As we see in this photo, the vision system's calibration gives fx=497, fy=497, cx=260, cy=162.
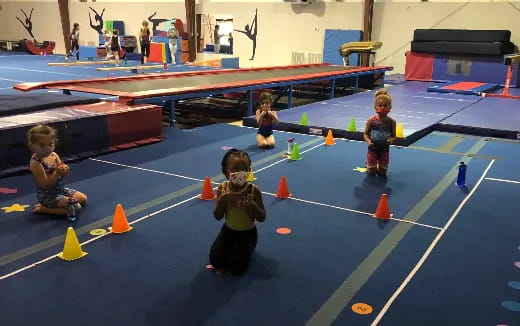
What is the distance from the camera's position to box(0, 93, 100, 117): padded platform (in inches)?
216

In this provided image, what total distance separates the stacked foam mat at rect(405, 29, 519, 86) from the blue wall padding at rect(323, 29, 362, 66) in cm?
252

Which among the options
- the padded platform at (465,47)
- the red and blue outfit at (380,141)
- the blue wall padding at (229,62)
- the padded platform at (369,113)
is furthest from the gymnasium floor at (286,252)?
the blue wall padding at (229,62)

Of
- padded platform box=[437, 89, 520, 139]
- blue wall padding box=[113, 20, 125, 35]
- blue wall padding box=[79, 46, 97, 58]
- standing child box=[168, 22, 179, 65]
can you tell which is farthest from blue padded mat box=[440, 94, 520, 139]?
blue wall padding box=[113, 20, 125, 35]

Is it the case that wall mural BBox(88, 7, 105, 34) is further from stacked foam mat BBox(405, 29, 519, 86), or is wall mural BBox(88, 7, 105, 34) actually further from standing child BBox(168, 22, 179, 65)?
stacked foam mat BBox(405, 29, 519, 86)

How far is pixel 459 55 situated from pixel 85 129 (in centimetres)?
1140

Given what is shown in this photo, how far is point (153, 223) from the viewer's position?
3.73 m

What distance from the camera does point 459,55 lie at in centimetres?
1374

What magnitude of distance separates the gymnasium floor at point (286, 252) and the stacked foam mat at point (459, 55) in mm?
8978

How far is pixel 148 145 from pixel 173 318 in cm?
406

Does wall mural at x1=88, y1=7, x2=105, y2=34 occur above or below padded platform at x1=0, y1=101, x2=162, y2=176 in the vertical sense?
above

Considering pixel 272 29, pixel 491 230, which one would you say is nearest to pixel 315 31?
pixel 272 29

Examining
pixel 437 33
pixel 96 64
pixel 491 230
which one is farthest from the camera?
pixel 96 64

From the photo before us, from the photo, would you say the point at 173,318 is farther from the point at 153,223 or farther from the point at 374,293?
the point at 153,223

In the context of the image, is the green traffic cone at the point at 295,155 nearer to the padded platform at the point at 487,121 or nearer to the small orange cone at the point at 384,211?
the small orange cone at the point at 384,211
